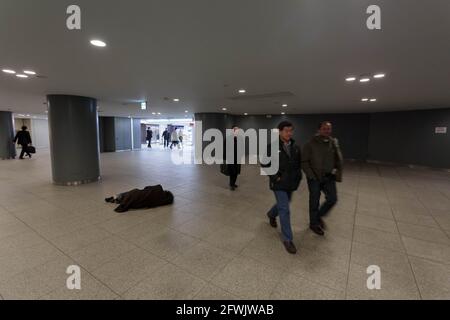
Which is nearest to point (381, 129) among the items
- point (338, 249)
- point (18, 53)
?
point (338, 249)

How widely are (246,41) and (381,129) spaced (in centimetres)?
1112

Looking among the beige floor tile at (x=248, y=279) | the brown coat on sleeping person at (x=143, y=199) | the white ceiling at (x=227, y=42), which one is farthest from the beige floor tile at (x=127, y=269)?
the white ceiling at (x=227, y=42)

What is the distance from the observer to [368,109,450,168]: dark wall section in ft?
30.3

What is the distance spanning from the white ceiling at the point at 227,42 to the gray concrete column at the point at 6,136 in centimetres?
908

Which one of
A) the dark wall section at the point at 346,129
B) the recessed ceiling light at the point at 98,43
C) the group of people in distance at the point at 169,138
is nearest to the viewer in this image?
the recessed ceiling light at the point at 98,43

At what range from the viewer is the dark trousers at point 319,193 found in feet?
10.6

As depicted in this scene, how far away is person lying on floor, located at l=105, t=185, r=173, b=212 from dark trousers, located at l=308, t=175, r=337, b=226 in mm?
2901

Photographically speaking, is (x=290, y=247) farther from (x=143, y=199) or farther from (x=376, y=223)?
(x=143, y=199)

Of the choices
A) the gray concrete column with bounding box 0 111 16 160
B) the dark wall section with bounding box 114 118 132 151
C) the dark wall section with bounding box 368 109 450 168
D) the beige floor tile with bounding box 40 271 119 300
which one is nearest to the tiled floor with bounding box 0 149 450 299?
the beige floor tile with bounding box 40 271 119 300

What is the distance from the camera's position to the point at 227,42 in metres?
2.79

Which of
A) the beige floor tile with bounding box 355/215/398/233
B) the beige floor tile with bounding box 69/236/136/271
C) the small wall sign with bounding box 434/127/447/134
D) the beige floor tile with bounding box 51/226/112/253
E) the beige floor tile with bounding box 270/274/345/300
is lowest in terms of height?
the beige floor tile with bounding box 270/274/345/300

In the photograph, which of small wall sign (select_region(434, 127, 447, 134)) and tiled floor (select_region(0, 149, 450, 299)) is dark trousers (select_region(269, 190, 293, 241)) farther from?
small wall sign (select_region(434, 127, 447, 134))

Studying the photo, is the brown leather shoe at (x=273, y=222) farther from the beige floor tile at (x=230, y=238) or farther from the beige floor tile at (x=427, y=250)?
the beige floor tile at (x=427, y=250)

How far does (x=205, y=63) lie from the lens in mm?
3633
